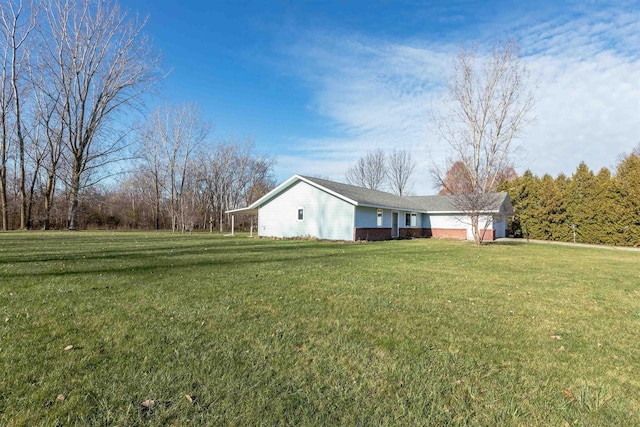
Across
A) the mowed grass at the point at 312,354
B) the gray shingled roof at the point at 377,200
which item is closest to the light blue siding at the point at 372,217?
the gray shingled roof at the point at 377,200

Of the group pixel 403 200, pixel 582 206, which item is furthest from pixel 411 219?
pixel 582 206

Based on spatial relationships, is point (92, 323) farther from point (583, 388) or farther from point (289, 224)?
point (289, 224)

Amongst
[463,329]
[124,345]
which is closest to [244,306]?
[124,345]

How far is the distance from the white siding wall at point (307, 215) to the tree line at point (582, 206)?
16962 millimetres

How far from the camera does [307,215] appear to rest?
21734mm

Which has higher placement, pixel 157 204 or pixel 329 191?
pixel 157 204

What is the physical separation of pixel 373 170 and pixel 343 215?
25.6m

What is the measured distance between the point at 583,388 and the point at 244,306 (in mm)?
3940

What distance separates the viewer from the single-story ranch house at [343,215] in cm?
2017

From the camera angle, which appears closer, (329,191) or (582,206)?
(329,191)

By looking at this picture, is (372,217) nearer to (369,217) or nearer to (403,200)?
(369,217)

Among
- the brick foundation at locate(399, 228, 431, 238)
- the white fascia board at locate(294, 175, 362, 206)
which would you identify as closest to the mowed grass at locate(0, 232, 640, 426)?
the white fascia board at locate(294, 175, 362, 206)

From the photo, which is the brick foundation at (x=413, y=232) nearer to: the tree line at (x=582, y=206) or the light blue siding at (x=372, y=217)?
the light blue siding at (x=372, y=217)

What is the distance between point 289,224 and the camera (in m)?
22.5
